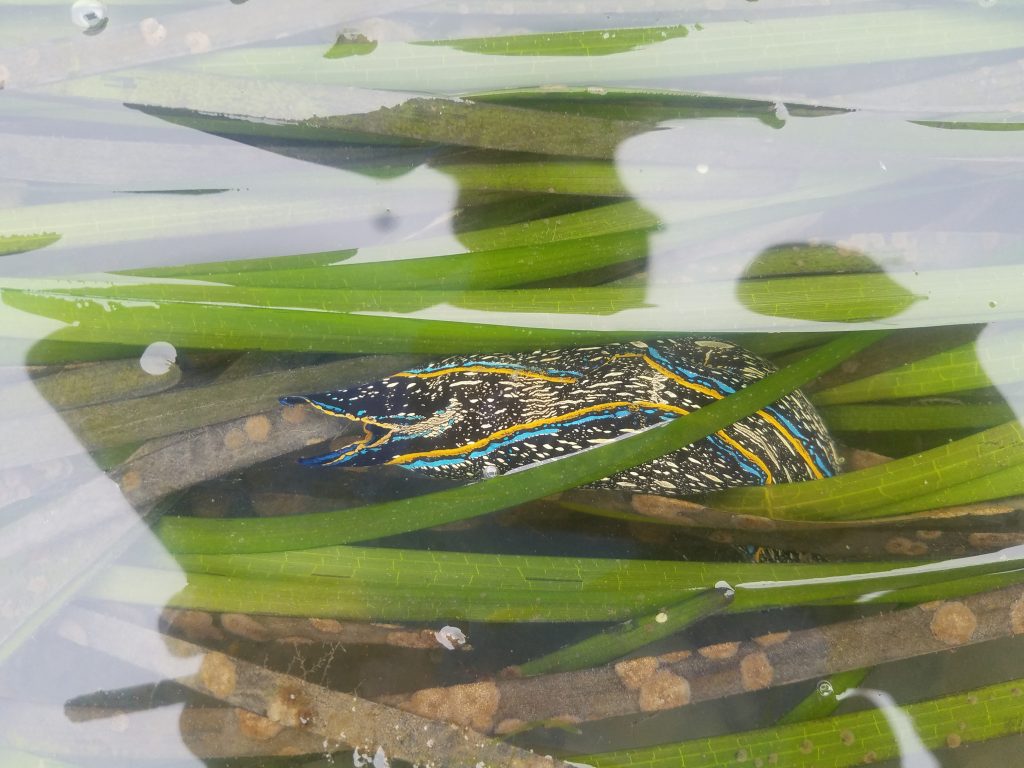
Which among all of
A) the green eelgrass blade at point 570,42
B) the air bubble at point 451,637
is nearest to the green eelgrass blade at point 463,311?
the green eelgrass blade at point 570,42

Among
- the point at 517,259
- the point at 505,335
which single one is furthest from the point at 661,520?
the point at 517,259

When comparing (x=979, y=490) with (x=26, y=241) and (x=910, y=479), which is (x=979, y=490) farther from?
(x=26, y=241)

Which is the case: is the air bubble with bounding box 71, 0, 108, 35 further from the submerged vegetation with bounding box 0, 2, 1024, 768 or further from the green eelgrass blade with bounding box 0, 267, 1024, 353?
the green eelgrass blade with bounding box 0, 267, 1024, 353

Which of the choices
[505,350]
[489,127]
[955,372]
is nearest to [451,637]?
[505,350]

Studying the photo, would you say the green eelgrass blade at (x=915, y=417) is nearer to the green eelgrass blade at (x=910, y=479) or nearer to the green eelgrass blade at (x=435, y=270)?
the green eelgrass blade at (x=910, y=479)

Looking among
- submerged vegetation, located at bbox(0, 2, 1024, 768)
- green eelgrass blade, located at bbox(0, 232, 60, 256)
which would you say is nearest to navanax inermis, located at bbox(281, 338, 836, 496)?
submerged vegetation, located at bbox(0, 2, 1024, 768)

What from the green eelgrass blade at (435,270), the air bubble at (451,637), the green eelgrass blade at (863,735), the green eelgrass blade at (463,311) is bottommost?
the green eelgrass blade at (863,735)
